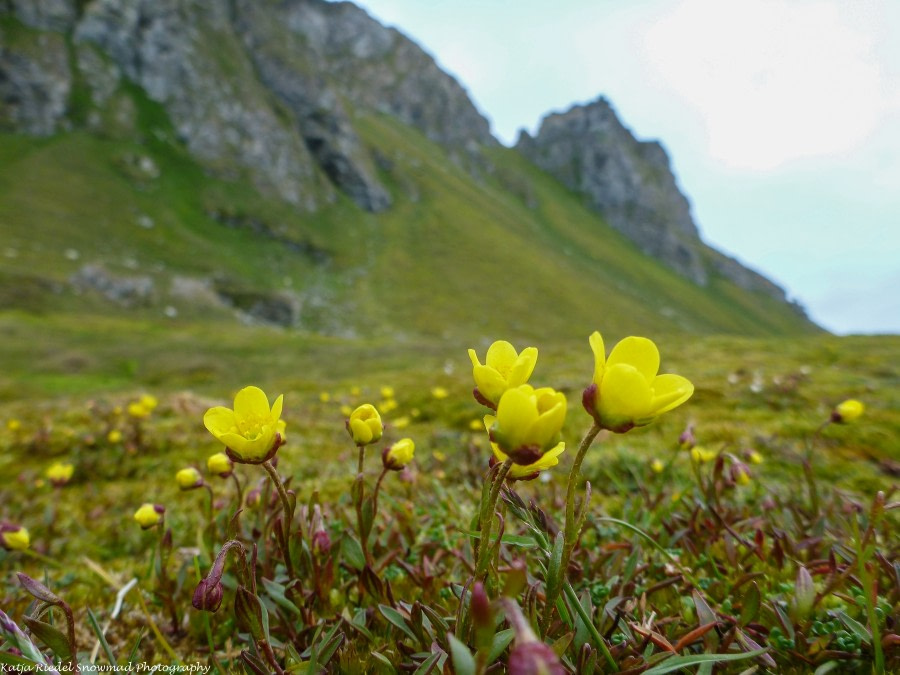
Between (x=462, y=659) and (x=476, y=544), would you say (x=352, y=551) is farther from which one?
(x=462, y=659)

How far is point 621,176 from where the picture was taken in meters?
134

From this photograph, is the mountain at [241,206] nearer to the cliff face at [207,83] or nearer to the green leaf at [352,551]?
the cliff face at [207,83]

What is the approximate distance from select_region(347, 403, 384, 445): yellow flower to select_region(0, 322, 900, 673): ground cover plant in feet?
0.04

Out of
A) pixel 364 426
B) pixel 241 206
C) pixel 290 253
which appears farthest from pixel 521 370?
pixel 241 206

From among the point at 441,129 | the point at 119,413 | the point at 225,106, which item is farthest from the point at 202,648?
the point at 441,129

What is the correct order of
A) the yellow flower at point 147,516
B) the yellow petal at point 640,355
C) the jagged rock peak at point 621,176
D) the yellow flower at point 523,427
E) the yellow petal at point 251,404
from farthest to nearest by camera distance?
the jagged rock peak at point 621,176
the yellow flower at point 147,516
the yellow petal at point 251,404
the yellow petal at point 640,355
the yellow flower at point 523,427

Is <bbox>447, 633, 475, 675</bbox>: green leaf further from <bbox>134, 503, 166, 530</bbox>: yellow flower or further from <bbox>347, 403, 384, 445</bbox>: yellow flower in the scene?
<bbox>134, 503, 166, 530</bbox>: yellow flower

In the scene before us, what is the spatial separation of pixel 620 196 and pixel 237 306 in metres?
119

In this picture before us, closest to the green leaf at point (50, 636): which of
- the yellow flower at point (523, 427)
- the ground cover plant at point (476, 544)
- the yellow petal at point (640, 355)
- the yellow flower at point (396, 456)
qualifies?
the ground cover plant at point (476, 544)

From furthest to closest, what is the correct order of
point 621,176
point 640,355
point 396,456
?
point 621,176
point 396,456
point 640,355

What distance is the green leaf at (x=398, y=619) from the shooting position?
1.54 meters

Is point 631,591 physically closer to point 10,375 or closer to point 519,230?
point 10,375

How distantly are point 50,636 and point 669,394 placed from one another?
1822 millimetres

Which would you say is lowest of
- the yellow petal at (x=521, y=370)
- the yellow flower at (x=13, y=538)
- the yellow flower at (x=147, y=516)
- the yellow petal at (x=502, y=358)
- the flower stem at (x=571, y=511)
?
the yellow flower at (x=13, y=538)
